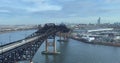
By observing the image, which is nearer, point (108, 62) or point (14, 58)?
point (14, 58)

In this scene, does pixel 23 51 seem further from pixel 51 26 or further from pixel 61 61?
pixel 51 26

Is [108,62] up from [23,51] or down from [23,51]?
down

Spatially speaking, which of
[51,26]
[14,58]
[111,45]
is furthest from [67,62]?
[111,45]

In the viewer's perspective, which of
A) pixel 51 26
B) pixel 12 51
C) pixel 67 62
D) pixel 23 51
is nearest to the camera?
pixel 12 51

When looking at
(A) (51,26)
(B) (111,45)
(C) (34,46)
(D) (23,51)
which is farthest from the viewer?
(B) (111,45)

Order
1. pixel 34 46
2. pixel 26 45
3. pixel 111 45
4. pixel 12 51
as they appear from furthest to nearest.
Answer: pixel 111 45, pixel 34 46, pixel 26 45, pixel 12 51

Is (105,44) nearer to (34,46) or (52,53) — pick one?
(52,53)

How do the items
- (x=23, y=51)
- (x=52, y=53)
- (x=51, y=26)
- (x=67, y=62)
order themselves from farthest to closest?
(x=51, y=26) < (x=52, y=53) < (x=67, y=62) < (x=23, y=51)

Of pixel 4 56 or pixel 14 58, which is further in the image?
pixel 14 58

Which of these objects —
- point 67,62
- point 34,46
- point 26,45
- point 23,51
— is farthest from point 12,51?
point 67,62
